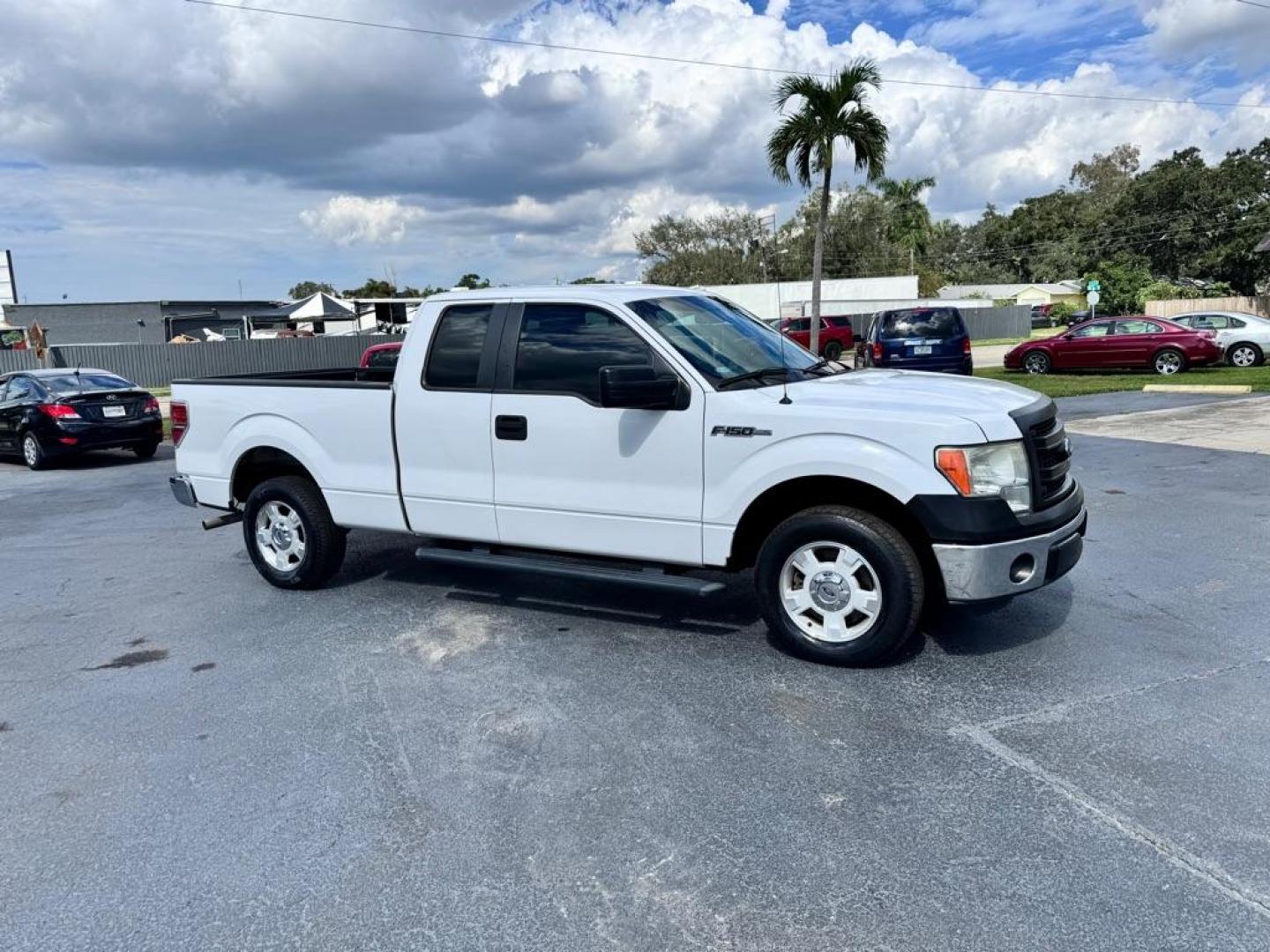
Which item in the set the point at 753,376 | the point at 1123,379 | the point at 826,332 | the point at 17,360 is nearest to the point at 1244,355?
the point at 1123,379

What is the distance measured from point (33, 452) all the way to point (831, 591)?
43.3 ft

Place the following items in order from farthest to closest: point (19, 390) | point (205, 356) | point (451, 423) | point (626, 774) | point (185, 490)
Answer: point (205, 356)
point (19, 390)
point (185, 490)
point (451, 423)
point (626, 774)

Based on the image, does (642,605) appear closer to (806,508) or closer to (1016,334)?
(806,508)

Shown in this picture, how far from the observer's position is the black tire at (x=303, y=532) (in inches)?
243

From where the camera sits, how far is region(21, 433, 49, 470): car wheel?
13.4m

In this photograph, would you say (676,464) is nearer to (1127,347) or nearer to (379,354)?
(379,354)

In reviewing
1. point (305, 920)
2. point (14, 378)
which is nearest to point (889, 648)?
point (305, 920)

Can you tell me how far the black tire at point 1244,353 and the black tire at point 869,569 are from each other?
883 inches

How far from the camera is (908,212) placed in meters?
75.1

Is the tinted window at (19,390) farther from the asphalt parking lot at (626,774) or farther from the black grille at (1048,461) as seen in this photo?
the black grille at (1048,461)

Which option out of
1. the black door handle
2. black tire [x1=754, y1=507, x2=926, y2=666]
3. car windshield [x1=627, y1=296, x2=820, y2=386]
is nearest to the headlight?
black tire [x1=754, y1=507, x2=926, y2=666]

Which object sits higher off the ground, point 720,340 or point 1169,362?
point 720,340

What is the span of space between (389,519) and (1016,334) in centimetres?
5901

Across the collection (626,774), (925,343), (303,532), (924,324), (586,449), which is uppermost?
(924,324)
